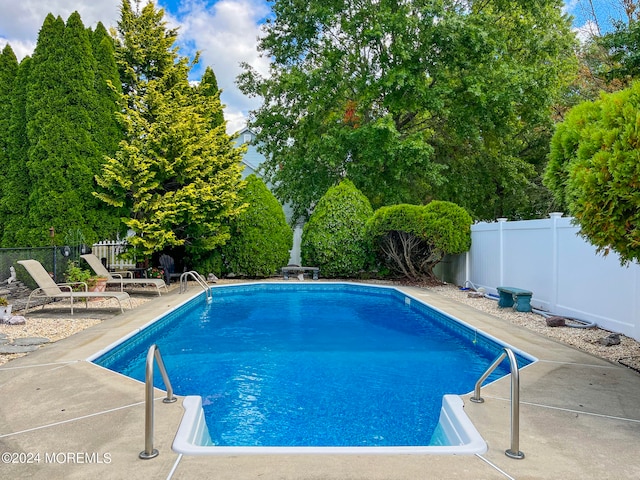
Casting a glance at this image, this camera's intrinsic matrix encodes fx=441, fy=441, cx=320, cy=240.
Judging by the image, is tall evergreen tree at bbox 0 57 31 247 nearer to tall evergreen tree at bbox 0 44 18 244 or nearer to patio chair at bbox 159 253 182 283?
tall evergreen tree at bbox 0 44 18 244

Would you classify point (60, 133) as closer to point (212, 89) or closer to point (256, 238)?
point (212, 89)

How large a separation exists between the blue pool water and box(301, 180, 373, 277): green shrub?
418cm

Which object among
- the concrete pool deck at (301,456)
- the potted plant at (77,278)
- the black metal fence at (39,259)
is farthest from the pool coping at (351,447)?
the black metal fence at (39,259)

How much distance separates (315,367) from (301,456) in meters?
3.28

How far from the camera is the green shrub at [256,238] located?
1546cm

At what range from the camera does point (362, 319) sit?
9984 mm

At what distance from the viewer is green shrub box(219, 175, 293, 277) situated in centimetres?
1546

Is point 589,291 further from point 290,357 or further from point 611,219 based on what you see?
point 290,357

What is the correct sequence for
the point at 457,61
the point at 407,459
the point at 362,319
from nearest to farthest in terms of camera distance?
the point at 407,459
the point at 362,319
the point at 457,61

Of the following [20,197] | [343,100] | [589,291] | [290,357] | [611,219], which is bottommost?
[290,357]

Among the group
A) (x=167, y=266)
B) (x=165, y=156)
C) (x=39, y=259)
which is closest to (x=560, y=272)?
(x=165, y=156)

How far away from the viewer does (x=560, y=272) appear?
832cm

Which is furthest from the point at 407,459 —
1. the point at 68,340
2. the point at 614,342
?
the point at 68,340

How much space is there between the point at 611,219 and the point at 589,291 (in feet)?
14.1
